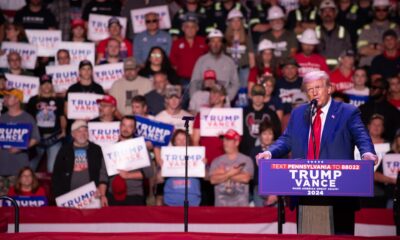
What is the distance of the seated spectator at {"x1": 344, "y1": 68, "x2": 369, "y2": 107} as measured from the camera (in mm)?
14266

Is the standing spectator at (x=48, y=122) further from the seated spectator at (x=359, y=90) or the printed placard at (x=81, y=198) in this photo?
the seated spectator at (x=359, y=90)

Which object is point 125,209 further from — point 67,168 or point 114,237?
point 114,237

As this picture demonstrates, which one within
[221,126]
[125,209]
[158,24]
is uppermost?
[158,24]

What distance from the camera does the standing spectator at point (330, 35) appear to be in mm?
15875

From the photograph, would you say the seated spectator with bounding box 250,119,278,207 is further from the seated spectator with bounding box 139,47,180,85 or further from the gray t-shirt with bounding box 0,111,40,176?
the gray t-shirt with bounding box 0,111,40,176

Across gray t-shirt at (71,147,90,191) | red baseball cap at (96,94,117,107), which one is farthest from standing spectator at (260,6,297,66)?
gray t-shirt at (71,147,90,191)

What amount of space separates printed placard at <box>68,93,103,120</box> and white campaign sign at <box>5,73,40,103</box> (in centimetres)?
100

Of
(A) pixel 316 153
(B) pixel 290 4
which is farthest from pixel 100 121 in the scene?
(A) pixel 316 153

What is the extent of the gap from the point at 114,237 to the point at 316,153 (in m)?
2.04

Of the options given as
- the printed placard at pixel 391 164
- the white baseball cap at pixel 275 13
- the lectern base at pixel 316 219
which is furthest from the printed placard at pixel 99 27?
the lectern base at pixel 316 219

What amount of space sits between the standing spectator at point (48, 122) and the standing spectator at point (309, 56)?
3.94 metres

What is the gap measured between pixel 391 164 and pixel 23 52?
669 cm

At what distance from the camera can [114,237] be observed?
6801mm

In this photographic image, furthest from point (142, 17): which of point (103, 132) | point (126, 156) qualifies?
point (126, 156)
